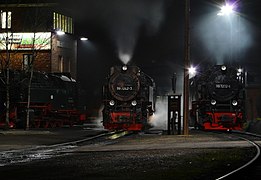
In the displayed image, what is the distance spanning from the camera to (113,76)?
3306 centimetres

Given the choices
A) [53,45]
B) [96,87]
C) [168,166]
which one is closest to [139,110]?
[168,166]

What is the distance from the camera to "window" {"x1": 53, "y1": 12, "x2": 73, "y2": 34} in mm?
55162

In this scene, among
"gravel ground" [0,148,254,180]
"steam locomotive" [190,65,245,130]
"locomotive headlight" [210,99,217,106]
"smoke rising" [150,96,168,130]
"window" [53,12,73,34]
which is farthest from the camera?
"window" [53,12,73,34]

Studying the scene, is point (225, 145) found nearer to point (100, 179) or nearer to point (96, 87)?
point (100, 179)

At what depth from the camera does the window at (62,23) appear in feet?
181

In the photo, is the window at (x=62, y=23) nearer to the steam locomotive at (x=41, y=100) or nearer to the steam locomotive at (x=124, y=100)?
the steam locomotive at (x=41, y=100)

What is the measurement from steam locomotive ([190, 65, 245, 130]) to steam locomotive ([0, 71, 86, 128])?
11.2 metres

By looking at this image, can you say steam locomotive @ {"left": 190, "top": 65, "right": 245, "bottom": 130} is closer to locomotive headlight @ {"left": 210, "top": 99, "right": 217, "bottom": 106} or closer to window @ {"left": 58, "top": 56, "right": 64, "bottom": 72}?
locomotive headlight @ {"left": 210, "top": 99, "right": 217, "bottom": 106}

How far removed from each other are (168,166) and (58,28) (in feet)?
140

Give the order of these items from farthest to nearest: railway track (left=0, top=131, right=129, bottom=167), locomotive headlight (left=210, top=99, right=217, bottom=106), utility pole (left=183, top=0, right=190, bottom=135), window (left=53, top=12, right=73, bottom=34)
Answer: window (left=53, top=12, right=73, bottom=34) < locomotive headlight (left=210, top=99, right=217, bottom=106) < utility pole (left=183, top=0, right=190, bottom=135) < railway track (left=0, top=131, right=129, bottom=167)

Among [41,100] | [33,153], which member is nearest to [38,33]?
[41,100]

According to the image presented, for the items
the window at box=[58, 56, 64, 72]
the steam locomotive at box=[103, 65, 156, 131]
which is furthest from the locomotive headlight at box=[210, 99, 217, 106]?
the window at box=[58, 56, 64, 72]

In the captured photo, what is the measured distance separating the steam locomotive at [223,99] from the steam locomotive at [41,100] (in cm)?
1116

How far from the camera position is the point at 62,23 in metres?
57.2
